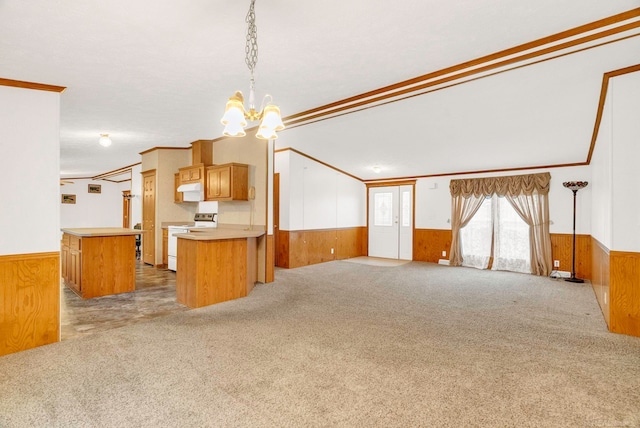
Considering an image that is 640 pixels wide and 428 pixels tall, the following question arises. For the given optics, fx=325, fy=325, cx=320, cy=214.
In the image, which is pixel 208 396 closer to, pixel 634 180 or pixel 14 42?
pixel 14 42

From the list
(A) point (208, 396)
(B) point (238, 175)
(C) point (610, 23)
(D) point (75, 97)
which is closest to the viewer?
(A) point (208, 396)

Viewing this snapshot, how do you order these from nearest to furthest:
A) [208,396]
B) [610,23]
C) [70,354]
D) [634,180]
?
1. [208,396]
2. [610,23]
3. [70,354]
4. [634,180]

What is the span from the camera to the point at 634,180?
10.8 feet

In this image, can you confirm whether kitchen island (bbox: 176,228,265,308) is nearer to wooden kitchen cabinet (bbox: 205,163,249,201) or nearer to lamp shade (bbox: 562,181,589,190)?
wooden kitchen cabinet (bbox: 205,163,249,201)

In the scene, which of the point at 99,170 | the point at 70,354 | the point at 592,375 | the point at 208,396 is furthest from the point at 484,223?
the point at 99,170

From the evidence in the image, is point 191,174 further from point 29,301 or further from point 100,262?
point 29,301

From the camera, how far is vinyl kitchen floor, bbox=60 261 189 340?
3488 millimetres

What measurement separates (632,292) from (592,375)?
1427 mm

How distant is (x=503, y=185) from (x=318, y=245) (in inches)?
172

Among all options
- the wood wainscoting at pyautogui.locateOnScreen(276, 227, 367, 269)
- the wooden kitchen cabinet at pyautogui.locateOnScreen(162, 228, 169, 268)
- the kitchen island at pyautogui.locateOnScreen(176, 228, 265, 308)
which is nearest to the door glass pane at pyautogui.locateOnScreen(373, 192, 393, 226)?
the wood wainscoting at pyautogui.locateOnScreen(276, 227, 367, 269)

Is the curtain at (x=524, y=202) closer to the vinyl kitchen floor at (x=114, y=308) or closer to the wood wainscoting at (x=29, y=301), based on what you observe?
the vinyl kitchen floor at (x=114, y=308)

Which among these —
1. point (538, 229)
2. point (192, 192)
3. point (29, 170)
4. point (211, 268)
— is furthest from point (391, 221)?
point (29, 170)

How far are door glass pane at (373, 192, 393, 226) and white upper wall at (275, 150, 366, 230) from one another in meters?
0.41

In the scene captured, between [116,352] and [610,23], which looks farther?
[116,352]
